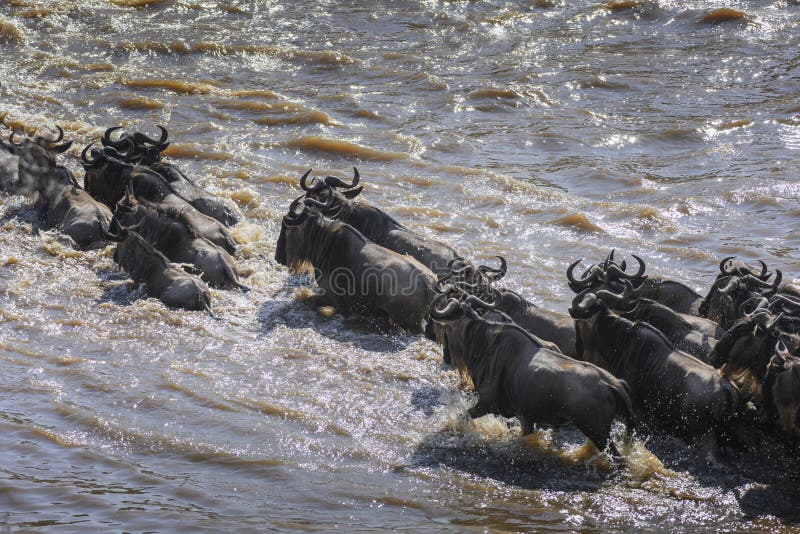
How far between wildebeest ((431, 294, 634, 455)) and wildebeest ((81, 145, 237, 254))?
3.93 m

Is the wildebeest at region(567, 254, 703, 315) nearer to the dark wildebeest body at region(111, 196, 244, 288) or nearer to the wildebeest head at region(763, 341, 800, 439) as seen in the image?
the wildebeest head at region(763, 341, 800, 439)

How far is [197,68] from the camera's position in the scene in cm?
2153

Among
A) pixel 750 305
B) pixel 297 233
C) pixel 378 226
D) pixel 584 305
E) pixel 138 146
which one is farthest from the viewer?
pixel 138 146

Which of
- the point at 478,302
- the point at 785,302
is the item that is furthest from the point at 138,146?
the point at 785,302

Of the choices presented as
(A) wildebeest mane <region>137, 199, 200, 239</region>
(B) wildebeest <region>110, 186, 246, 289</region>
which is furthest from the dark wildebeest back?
(A) wildebeest mane <region>137, 199, 200, 239</region>

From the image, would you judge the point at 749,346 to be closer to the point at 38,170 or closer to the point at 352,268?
the point at 352,268

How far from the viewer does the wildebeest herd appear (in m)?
7.52

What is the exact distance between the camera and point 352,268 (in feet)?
35.3

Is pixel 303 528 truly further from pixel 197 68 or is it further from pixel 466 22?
pixel 466 22

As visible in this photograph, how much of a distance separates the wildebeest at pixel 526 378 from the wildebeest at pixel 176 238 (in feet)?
10.4

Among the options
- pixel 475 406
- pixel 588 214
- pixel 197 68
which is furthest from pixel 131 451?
pixel 197 68

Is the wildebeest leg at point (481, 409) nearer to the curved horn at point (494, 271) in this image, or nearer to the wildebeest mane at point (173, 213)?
the curved horn at point (494, 271)

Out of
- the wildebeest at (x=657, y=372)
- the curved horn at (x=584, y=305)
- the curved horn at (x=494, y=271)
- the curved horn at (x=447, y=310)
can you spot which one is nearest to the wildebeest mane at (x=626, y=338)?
the wildebeest at (x=657, y=372)

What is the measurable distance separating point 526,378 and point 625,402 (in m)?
0.78
